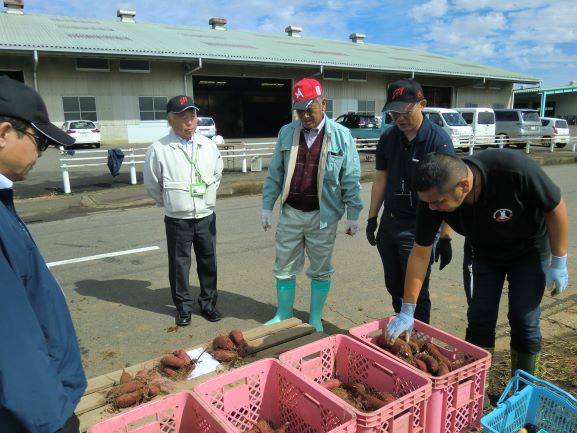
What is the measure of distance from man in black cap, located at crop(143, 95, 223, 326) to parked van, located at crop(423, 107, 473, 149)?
1482 cm

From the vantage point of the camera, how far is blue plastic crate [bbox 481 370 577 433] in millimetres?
1971

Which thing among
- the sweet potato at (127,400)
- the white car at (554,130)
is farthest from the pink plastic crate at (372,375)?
the white car at (554,130)

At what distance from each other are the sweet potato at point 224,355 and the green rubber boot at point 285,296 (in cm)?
110

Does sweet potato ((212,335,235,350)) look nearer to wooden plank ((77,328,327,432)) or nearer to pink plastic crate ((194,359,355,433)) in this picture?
wooden plank ((77,328,327,432))

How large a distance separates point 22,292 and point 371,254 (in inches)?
203

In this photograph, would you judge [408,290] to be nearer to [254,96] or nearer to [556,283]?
[556,283]

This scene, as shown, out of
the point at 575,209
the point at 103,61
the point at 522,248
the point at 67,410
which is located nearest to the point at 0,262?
the point at 67,410

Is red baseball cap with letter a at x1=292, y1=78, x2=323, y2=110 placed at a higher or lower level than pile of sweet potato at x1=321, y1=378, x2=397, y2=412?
higher

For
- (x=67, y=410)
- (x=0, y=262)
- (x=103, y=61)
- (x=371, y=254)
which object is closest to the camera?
(x=0, y=262)

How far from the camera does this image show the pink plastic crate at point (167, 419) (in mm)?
1774

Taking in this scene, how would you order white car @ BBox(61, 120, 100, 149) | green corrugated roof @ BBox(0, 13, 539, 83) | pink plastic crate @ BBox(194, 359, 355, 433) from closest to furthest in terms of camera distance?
pink plastic crate @ BBox(194, 359, 355, 433) → white car @ BBox(61, 120, 100, 149) → green corrugated roof @ BBox(0, 13, 539, 83)

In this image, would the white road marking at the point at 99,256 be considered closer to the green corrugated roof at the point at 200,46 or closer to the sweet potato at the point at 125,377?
the sweet potato at the point at 125,377

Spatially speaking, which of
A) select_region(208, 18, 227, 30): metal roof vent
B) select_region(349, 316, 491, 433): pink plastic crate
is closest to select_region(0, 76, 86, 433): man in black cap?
select_region(349, 316, 491, 433): pink plastic crate

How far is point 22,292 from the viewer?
1.17m
